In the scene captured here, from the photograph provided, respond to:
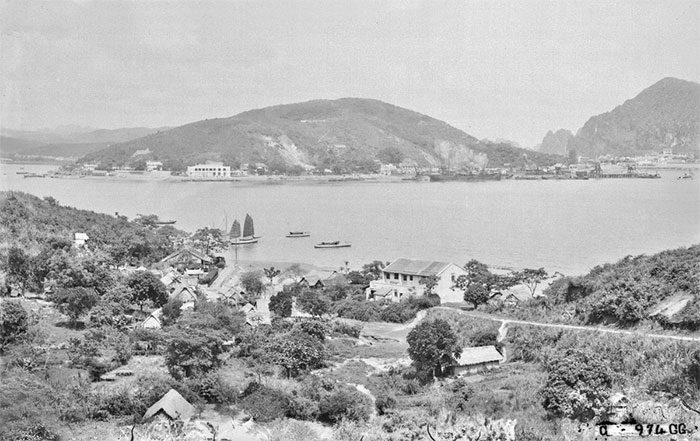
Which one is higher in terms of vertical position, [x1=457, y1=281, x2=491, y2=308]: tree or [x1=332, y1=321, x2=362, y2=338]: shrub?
[x1=457, y1=281, x2=491, y2=308]: tree

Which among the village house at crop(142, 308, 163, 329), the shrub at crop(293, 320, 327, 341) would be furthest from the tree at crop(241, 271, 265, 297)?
the shrub at crop(293, 320, 327, 341)

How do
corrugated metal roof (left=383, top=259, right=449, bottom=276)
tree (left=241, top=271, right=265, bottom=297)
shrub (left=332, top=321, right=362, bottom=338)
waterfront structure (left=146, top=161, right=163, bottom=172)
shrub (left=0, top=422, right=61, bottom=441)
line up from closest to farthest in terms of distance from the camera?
shrub (left=0, top=422, right=61, bottom=441), shrub (left=332, top=321, right=362, bottom=338), tree (left=241, top=271, right=265, bottom=297), corrugated metal roof (left=383, top=259, right=449, bottom=276), waterfront structure (left=146, top=161, right=163, bottom=172)

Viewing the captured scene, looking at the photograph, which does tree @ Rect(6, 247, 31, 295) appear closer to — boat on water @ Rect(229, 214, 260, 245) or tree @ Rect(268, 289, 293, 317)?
tree @ Rect(268, 289, 293, 317)

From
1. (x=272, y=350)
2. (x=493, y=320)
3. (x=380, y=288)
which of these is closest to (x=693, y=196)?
(x=380, y=288)

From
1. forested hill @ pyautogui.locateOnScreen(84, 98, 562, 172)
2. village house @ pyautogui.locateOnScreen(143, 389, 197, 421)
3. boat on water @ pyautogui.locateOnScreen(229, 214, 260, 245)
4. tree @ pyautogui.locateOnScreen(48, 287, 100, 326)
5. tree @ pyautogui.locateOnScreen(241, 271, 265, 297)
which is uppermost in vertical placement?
forested hill @ pyautogui.locateOnScreen(84, 98, 562, 172)

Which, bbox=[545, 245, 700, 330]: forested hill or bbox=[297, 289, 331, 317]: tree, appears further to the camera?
bbox=[297, 289, 331, 317]: tree

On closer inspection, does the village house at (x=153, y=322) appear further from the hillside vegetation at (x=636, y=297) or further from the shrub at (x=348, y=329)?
the hillside vegetation at (x=636, y=297)
